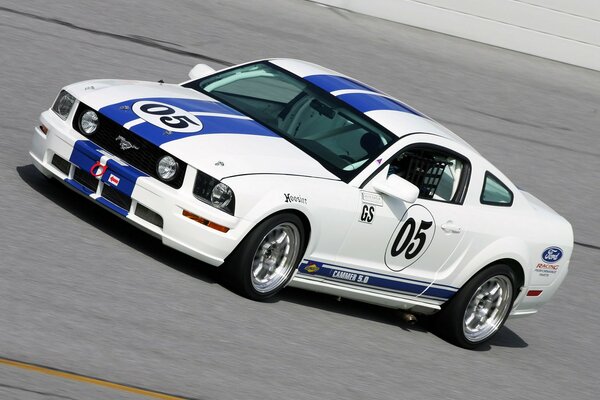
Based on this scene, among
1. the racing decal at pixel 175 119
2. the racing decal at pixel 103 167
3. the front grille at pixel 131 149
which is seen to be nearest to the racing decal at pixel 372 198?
the racing decal at pixel 175 119

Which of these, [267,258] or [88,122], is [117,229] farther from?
[267,258]

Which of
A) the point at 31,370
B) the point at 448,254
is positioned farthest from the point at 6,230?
the point at 448,254

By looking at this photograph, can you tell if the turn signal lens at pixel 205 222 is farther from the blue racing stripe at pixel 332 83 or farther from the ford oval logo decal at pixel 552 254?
the ford oval logo decal at pixel 552 254

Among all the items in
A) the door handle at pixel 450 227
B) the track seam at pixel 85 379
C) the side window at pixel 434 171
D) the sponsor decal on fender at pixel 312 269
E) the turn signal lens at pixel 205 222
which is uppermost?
the side window at pixel 434 171

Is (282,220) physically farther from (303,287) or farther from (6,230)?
(6,230)

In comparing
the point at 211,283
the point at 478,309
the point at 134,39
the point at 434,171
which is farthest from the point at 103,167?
the point at 134,39

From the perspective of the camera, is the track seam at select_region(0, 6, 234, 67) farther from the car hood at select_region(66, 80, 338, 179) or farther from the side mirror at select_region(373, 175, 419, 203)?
the side mirror at select_region(373, 175, 419, 203)

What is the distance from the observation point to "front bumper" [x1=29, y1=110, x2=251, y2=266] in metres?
6.99

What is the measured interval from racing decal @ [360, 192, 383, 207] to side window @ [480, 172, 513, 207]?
109cm

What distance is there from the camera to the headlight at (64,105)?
767 centimetres

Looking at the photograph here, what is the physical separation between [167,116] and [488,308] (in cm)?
299

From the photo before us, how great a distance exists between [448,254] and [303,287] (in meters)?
1.18

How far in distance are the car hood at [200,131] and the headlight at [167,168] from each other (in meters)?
0.06

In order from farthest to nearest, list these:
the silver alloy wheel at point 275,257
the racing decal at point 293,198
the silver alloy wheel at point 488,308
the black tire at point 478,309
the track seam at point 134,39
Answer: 1. the track seam at point 134,39
2. the silver alloy wheel at point 488,308
3. the black tire at point 478,309
4. the silver alloy wheel at point 275,257
5. the racing decal at point 293,198
